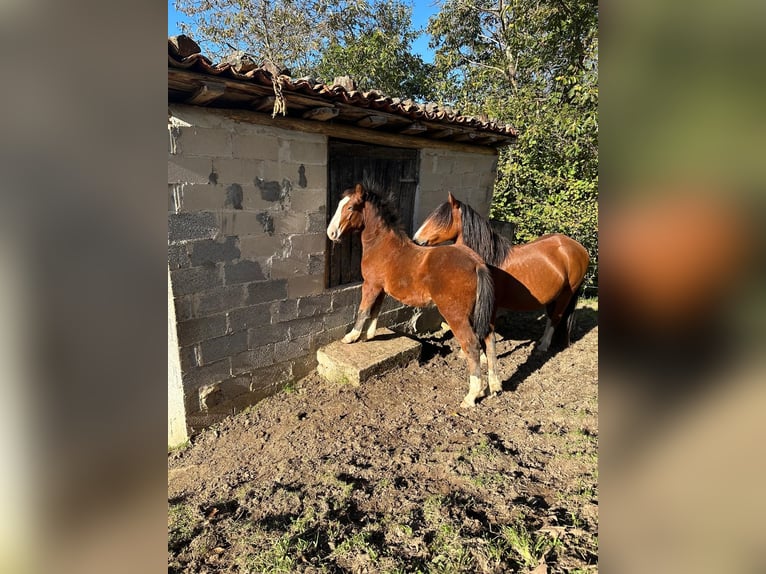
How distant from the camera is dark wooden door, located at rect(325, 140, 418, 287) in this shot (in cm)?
443

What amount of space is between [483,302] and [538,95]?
7.33 metres

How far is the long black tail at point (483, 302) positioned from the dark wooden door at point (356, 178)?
1502mm

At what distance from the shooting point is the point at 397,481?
2.86 m

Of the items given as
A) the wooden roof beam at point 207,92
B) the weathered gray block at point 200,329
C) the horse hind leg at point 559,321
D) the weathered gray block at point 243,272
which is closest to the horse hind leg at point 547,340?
the horse hind leg at point 559,321

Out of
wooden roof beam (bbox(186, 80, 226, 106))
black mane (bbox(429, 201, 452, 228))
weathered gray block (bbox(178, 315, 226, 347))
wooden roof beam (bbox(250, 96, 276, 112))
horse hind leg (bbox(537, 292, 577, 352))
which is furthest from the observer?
horse hind leg (bbox(537, 292, 577, 352))

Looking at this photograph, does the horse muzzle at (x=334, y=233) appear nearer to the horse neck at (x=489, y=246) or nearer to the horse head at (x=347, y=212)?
the horse head at (x=347, y=212)

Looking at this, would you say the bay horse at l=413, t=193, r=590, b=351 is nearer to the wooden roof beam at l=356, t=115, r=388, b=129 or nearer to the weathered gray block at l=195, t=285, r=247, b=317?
the wooden roof beam at l=356, t=115, r=388, b=129

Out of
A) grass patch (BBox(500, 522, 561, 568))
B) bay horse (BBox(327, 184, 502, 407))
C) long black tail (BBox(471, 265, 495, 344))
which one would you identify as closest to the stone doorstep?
bay horse (BBox(327, 184, 502, 407))

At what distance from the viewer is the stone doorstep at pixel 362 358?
166 inches

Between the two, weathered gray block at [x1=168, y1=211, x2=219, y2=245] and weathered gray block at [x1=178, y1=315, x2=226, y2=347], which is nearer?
weathered gray block at [x1=168, y1=211, x2=219, y2=245]

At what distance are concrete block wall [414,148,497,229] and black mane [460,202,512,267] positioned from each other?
38.3 inches

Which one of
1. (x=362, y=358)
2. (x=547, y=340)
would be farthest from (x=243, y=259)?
(x=547, y=340)
